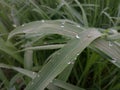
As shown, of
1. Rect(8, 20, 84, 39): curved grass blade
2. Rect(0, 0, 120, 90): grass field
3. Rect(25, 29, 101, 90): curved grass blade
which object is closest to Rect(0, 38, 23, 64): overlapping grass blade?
Rect(0, 0, 120, 90): grass field

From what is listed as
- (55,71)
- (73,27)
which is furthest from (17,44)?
(55,71)

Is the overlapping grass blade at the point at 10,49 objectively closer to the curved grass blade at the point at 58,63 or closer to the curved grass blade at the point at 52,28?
the curved grass blade at the point at 52,28

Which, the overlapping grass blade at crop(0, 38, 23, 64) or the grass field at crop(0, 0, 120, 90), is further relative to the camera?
the overlapping grass blade at crop(0, 38, 23, 64)

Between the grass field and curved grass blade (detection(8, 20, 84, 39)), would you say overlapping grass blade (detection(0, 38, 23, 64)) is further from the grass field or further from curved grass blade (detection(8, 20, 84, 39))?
curved grass blade (detection(8, 20, 84, 39))

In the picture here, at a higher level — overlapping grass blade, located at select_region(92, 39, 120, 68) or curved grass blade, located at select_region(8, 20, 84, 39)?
curved grass blade, located at select_region(8, 20, 84, 39)

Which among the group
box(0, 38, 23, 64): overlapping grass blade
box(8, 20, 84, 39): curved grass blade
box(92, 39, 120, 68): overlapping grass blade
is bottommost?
box(0, 38, 23, 64): overlapping grass blade

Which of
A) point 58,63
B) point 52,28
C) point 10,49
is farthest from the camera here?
point 10,49

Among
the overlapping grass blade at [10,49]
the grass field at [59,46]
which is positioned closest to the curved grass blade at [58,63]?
the grass field at [59,46]

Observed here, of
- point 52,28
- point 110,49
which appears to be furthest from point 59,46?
point 110,49

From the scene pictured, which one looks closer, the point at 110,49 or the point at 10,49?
the point at 110,49

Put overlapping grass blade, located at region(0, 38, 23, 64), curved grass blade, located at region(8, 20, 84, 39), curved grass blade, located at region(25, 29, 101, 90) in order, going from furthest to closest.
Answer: overlapping grass blade, located at region(0, 38, 23, 64)
curved grass blade, located at region(8, 20, 84, 39)
curved grass blade, located at region(25, 29, 101, 90)

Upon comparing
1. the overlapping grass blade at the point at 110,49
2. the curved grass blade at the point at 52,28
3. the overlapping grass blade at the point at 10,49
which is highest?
the curved grass blade at the point at 52,28

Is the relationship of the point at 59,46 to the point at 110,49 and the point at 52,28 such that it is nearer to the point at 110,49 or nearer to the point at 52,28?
the point at 52,28
